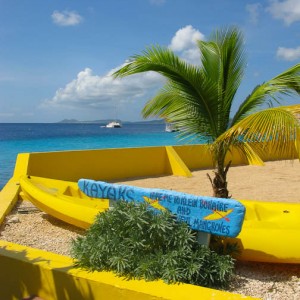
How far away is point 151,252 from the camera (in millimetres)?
3025

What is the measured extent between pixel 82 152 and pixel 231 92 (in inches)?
226

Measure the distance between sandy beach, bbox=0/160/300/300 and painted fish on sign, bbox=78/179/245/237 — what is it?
0.57 meters

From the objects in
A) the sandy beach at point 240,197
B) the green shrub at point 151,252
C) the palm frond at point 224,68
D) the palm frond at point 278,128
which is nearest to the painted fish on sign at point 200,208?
the green shrub at point 151,252

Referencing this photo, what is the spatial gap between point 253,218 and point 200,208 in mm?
1573

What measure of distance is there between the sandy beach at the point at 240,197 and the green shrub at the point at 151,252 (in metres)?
0.34

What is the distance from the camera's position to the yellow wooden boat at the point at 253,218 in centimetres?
346

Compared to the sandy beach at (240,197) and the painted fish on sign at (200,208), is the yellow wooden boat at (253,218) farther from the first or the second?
the painted fish on sign at (200,208)

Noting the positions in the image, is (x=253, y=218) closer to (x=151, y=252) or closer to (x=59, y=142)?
(x=151, y=252)

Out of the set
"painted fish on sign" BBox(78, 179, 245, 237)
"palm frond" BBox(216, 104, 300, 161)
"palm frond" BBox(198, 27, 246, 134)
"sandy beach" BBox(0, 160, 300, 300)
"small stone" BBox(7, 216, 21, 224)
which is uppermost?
"palm frond" BBox(198, 27, 246, 134)

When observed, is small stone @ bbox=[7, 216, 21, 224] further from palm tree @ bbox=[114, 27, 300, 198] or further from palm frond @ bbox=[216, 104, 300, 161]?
palm frond @ bbox=[216, 104, 300, 161]

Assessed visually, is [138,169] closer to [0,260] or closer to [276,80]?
[276,80]

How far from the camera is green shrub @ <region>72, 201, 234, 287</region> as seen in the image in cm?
281

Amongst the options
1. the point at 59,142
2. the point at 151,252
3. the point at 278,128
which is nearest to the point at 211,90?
the point at 278,128

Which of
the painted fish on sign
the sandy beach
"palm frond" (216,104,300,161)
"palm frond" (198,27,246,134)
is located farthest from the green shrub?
"palm frond" (198,27,246,134)
